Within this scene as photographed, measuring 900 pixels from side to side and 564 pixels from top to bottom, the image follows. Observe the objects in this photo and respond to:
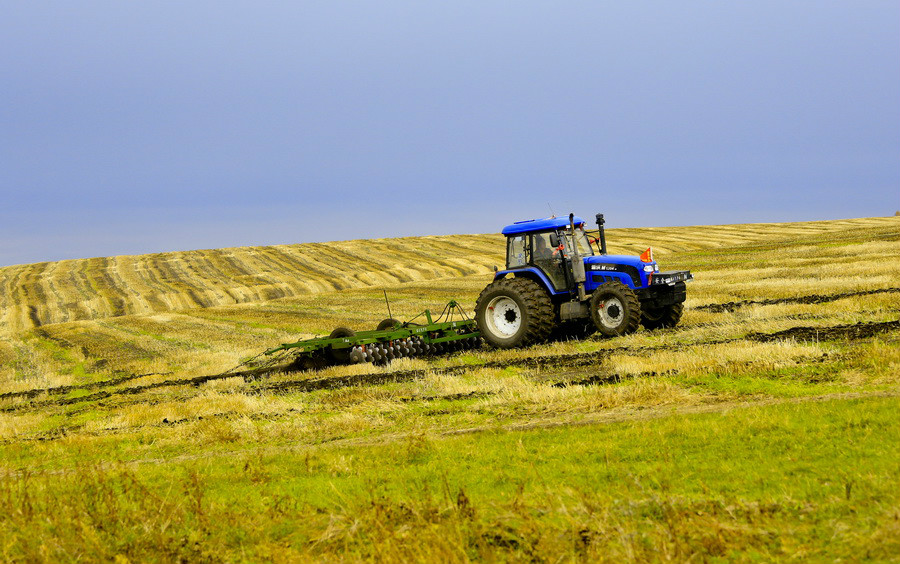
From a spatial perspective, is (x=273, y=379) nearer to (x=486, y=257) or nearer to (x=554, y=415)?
(x=554, y=415)

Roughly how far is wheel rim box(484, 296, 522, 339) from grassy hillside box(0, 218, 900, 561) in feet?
3.77

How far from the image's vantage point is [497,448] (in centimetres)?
776

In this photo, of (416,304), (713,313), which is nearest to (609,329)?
(713,313)

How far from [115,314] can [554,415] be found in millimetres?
28329

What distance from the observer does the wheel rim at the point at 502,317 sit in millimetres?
15922

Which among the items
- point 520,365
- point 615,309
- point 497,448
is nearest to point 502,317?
point 615,309

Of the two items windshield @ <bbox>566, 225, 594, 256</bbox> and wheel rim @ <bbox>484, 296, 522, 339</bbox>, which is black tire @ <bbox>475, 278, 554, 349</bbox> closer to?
wheel rim @ <bbox>484, 296, 522, 339</bbox>

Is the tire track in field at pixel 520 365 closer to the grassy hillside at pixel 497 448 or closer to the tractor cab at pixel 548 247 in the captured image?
the grassy hillside at pixel 497 448

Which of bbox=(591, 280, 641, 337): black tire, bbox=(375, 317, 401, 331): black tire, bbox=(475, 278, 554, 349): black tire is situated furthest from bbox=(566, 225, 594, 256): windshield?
bbox=(375, 317, 401, 331): black tire

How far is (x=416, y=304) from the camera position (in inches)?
1131

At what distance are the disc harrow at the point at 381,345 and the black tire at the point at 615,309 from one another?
2.72m

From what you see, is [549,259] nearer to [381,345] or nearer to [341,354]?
[381,345]

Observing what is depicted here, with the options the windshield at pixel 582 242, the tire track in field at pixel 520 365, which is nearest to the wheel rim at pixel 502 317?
the windshield at pixel 582 242

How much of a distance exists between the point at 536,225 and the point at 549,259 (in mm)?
746
